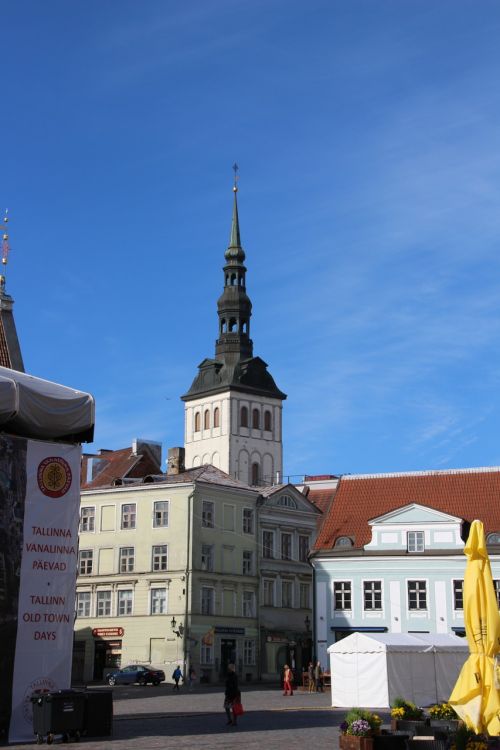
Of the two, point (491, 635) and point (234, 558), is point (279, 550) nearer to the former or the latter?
point (234, 558)

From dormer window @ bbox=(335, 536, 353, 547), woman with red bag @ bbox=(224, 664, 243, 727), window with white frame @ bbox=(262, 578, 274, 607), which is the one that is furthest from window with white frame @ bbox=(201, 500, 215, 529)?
woman with red bag @ bbox=(224, 664, 243, 727)

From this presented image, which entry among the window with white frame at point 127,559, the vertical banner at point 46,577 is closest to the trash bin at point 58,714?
the vertical banner at point 46,577

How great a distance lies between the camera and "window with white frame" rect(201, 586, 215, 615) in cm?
5203

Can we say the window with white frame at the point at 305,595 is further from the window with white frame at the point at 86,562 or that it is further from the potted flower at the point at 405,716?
the potted flower at the point at 405,716

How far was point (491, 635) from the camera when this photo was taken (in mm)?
16578

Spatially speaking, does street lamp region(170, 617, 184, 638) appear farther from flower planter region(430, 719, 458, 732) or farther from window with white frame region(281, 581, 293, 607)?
flower planter region(430, 719, 458, 732)

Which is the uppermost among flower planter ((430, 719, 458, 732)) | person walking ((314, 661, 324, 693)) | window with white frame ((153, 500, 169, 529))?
window with white frame ((153, 500, 169, 529))

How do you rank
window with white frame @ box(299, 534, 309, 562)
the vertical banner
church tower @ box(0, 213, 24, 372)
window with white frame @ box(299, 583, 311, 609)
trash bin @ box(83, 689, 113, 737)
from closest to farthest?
trash bin @ box(83, 689, 113, 737), the vertical banner, church tower @ box(0, 213, 24, 372), window with white frame @ box(299, 583, 311, 609), window with white frame @ box(299, 534, 309, 562)

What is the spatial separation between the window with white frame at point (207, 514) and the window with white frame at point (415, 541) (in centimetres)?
1093

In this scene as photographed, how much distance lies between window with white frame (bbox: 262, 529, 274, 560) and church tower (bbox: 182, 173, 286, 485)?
3765cm

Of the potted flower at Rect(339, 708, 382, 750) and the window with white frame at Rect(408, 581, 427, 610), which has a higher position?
the window with white frame at Rect(408, 581, 427, 610)

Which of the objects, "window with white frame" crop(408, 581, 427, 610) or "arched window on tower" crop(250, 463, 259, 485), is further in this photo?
"arched window on tower" crop(250, 463, 259, 485)

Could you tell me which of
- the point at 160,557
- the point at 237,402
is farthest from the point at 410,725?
the point at 237,402

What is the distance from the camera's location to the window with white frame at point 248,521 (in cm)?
5556
